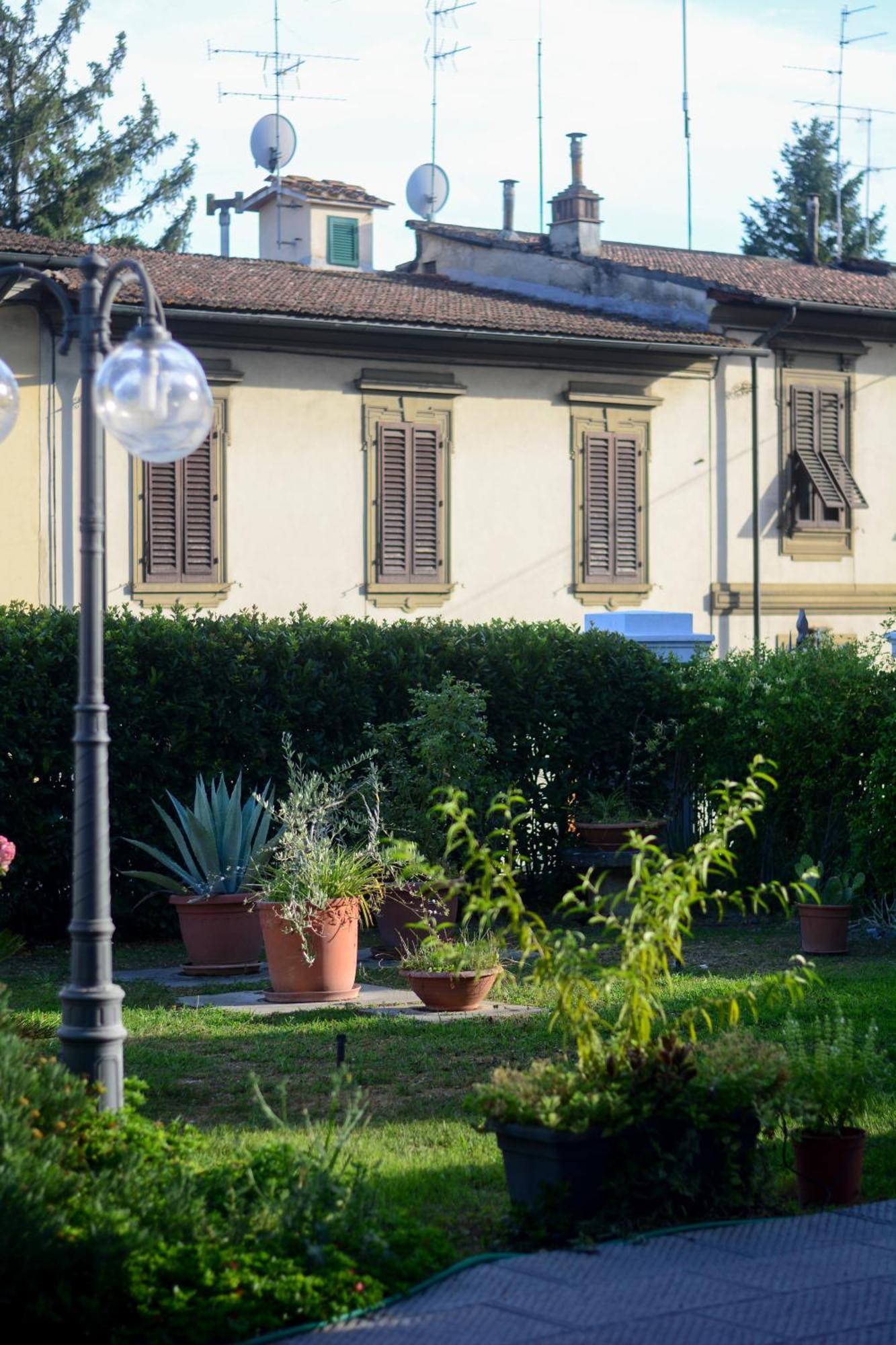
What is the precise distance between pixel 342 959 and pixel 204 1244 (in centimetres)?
524

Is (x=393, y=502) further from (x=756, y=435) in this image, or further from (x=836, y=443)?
(x=836, y=443)

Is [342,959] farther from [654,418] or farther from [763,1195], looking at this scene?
[654,418]

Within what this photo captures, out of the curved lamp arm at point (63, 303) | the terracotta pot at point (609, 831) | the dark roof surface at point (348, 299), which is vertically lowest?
the terracotta pot at point (609, 831)

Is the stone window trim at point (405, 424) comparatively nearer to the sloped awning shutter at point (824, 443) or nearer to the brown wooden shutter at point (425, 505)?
the brown wooden shutter at point (425, 505)

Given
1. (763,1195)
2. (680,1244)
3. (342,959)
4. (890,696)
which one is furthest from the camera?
(890,696)

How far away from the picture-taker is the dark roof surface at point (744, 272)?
24531 millimetres

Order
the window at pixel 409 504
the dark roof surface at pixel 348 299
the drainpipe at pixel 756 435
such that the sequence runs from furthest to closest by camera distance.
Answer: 1. the drainpipe at pixel 756 435
2. the window at pixel 409 504
3. the dark roof surface at pixel 348 299

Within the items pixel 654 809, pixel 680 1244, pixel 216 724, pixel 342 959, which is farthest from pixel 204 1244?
pixel 654 809

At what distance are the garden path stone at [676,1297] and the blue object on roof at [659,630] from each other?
31.9ft

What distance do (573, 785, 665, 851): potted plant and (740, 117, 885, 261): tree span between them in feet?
123

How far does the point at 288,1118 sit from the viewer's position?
6957mm

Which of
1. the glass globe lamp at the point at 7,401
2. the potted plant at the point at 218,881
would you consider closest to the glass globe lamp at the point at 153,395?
the glass globe lamp at the point at 7,401

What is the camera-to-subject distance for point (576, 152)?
88.4 feet

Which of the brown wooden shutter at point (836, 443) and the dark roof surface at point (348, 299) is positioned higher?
the dark roof surface at point (348, 299)
